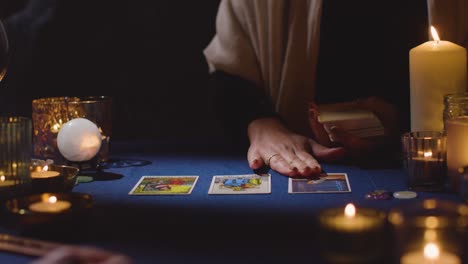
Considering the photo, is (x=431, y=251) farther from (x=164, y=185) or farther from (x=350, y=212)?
(x=164, y=185)

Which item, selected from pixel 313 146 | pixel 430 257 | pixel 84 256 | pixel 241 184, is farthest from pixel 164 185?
pixel 430 257

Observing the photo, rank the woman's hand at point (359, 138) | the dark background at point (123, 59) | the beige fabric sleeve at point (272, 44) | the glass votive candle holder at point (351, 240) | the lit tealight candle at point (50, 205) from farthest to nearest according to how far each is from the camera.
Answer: the dark background at point (123, 59) → the beige fabric sleeve at point (272, 44) → the woman's hand at point (359, 138) → the lit tealight candle at point (50, 205) → the glass votive candle holder at point (351, 240)

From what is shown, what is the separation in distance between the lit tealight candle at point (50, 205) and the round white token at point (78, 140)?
1.31ft

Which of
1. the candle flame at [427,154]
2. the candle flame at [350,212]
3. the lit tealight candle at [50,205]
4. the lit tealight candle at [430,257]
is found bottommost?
the lit tealight candle at [430,257]

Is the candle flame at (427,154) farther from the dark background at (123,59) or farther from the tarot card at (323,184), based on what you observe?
the dark background at (123,59)

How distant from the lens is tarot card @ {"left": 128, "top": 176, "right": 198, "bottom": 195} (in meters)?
1.29

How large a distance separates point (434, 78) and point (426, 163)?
0.24 meters

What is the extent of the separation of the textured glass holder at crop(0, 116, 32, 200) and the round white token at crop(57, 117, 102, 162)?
0.27 metres

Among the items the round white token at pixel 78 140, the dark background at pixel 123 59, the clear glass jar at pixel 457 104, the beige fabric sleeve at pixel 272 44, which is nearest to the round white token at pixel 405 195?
the clear glass jar at pixel 457 104

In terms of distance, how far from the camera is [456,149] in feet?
4.02

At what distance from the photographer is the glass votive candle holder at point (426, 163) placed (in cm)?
124

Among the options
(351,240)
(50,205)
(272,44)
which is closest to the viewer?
(351,240)

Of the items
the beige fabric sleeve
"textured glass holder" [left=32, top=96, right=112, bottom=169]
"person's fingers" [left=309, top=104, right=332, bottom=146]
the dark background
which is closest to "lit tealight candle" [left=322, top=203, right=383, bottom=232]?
"person's fingers" [left=309, top=104, right=332, bottom=146]

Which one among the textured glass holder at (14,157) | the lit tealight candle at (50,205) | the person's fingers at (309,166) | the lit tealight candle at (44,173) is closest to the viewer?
the lit tealight candle at (50,205)
